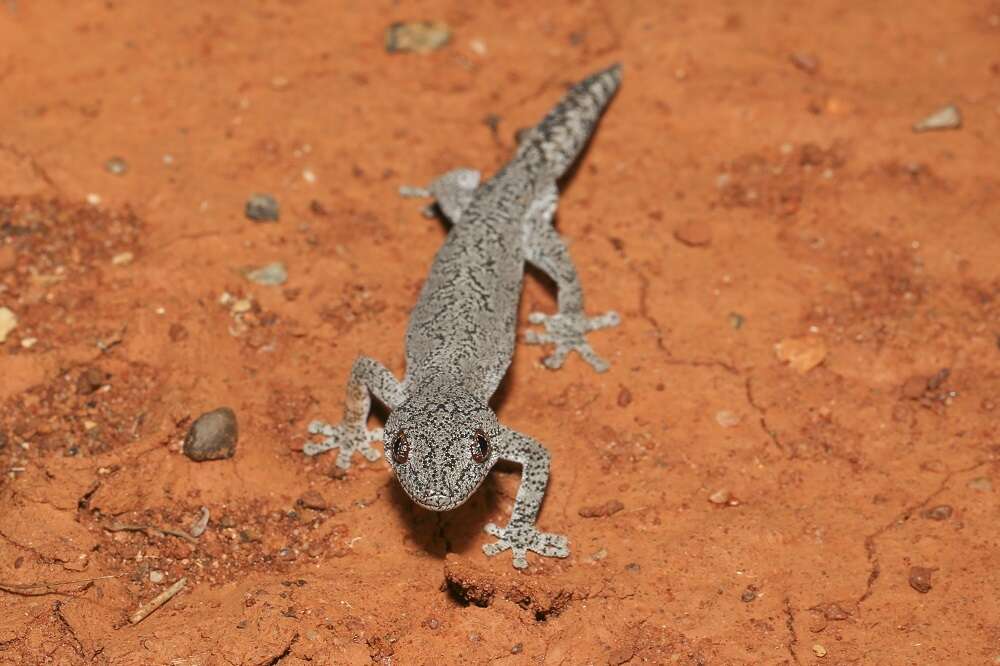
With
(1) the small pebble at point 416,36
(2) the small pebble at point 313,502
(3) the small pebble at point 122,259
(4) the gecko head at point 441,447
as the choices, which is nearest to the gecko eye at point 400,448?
(4) the gecko head at point 441,447

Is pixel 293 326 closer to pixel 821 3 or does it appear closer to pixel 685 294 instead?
pixel 685 294

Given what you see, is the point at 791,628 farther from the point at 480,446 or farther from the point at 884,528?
the point at 480,446

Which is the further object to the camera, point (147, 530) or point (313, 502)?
point (313, 502)

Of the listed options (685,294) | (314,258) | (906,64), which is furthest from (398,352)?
(906,64)

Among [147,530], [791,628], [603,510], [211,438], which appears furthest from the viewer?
[211,438]

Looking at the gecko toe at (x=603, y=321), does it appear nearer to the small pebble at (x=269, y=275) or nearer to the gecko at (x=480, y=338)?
the gecko at (x=480, y=338)

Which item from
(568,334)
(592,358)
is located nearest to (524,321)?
(568,334)

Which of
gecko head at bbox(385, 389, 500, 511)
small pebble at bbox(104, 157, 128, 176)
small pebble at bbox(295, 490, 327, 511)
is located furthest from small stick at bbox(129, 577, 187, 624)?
small pebble at bbox(104, 157, 128, 176)
